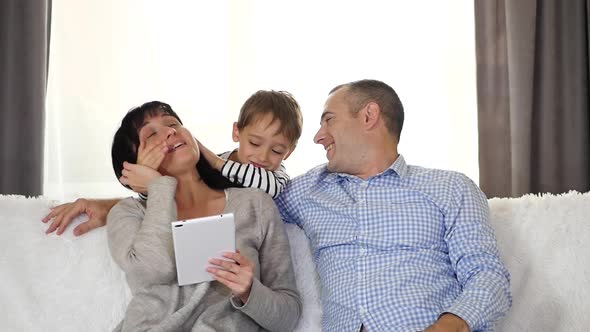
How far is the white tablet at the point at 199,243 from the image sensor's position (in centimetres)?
153

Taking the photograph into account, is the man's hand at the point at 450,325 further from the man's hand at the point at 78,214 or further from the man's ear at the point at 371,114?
the man's hand at the point at 78,214

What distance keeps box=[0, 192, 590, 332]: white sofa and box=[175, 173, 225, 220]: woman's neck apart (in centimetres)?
23

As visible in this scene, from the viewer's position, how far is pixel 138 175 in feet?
6.07

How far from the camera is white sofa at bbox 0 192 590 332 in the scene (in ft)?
5.95

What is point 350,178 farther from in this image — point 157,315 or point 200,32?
point 200,32

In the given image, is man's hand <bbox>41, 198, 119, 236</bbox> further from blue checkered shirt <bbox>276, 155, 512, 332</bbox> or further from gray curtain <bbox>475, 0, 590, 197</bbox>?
gray curtain <bbox>475, 0, 590, 197</bbox>

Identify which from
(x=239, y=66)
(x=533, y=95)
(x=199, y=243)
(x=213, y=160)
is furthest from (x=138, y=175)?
(x=533, y=95)

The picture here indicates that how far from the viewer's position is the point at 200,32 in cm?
309

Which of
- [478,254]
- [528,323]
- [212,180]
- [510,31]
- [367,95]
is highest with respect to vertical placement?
[510,31]

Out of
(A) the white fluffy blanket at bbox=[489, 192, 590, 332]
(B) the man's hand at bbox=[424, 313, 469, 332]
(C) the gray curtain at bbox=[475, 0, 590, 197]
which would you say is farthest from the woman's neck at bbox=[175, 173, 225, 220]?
(C) the gray curtain at bbox=[475, 0, 590, 197]

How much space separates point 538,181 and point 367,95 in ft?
4.34

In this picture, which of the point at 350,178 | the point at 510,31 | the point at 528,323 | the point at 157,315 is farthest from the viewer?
the point at 510,31

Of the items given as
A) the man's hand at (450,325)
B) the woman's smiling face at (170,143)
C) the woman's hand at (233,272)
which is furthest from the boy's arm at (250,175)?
the man's hand at (450,325)

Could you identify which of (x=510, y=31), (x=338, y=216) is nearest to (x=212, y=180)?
(x=338, y=216)
